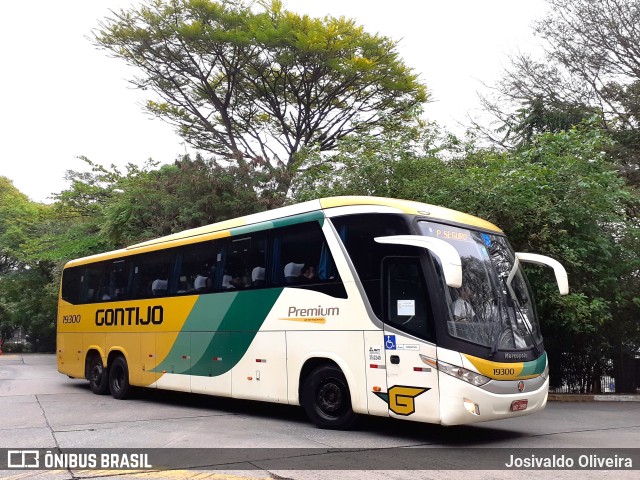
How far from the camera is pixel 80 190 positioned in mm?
34844

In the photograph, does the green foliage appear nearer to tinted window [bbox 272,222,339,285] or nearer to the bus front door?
tinted window [bbox 272,222,339,285]

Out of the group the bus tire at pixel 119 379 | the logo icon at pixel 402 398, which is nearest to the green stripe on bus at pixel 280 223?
the logo icon at pixel 402 398

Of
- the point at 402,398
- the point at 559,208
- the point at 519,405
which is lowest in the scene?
the point at 519,405

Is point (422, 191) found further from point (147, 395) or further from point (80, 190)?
point (80, 190)

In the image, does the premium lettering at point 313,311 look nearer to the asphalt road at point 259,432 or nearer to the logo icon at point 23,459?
the asphalt road at point 259,432

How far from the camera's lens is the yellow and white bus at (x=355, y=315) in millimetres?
8672

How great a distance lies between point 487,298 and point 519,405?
4.74 ft

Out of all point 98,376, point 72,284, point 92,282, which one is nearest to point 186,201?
point 72,284

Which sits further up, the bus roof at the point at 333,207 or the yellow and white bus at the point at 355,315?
the bus roof at the point at 333,207

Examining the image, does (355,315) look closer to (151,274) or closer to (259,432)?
(259,432)

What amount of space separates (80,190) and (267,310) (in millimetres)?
26544

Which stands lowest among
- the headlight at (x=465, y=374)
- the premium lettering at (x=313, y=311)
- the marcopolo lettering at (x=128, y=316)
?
the headlight at (x=465, y=374)

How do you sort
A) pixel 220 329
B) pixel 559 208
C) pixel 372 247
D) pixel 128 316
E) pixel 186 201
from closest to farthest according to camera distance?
1. pixel 372 247
2. pixel 220 329
3. pixel 128 316
4. pixel 559 208
5. pixel 186 201

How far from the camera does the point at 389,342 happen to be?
919 cm
